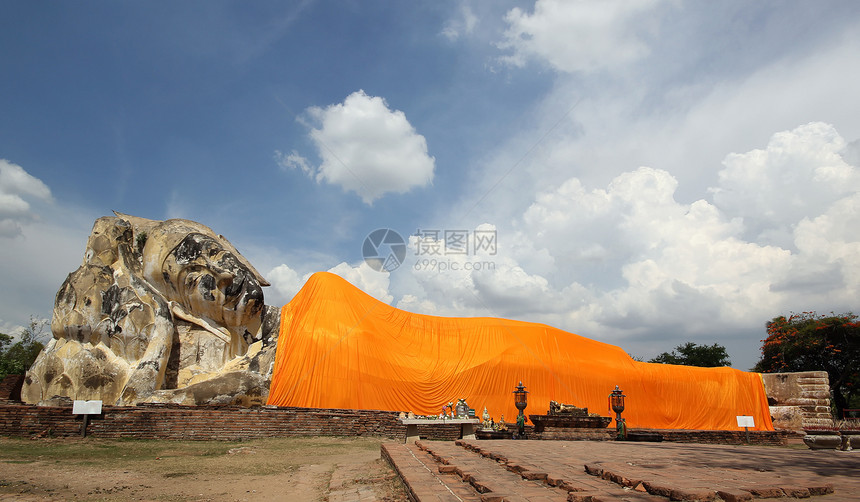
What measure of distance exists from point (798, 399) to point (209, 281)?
1946 centimetres

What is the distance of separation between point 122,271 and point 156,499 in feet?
36.8

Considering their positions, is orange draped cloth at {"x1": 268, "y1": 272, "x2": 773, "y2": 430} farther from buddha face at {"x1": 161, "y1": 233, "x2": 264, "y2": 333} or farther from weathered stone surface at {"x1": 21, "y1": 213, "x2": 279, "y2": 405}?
buddha face at {"x1": 161, "y1": 233, "x2": 264, "y2": 333}

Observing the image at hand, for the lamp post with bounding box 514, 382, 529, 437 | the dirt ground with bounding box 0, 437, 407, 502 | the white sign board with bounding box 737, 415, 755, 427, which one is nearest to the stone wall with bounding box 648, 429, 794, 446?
the white sign board with bounding box 737, 415, 755, 427

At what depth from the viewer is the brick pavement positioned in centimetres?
348

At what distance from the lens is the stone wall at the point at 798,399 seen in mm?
17172

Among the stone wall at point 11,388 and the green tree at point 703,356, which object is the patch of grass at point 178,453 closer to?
the stone wall at point 11,388

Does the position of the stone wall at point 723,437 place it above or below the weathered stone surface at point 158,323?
below

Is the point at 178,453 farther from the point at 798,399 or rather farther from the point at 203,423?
the point at 798,399

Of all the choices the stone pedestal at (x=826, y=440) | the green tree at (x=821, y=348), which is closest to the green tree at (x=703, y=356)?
the green tree at (x=821, y=348)

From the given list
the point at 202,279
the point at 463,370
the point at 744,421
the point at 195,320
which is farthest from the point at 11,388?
the point at 744,421

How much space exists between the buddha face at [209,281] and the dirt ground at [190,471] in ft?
18.8

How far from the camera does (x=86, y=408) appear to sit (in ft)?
30.6

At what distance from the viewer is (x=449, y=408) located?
46.6ft

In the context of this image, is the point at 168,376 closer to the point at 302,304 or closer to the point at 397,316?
the point at 302,304
